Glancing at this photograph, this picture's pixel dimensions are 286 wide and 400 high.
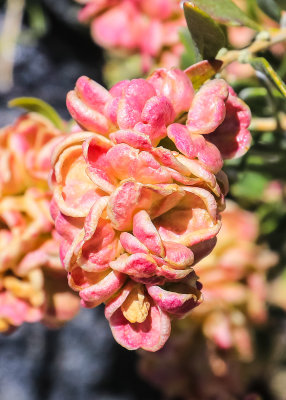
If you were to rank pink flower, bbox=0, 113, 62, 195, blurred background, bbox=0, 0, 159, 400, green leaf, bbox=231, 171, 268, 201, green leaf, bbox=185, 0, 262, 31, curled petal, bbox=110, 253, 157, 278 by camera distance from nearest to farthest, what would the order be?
curled petal, bbox=110, 253, 157, 278 → green leaf, bbox=185, 0, 262, 31 → pink flower, bbox=0, 113, 62, 195 → green leaf, bbox=231, 171, 268, 201 → blurred background, bbox=0, 0, 159, 400

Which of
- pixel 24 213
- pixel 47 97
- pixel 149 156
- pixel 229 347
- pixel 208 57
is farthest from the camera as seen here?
pixel 47 97

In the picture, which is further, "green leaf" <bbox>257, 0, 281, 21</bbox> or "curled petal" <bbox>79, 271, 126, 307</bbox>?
"green leaf" <bbox>257, 0, 281, 21</bbox>

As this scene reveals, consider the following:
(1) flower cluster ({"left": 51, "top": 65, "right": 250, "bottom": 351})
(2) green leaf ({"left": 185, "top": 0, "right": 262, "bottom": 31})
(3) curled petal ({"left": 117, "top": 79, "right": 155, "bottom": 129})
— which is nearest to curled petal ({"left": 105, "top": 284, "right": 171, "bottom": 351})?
(1) flower cluster ({"left": 51, "top": 65, "right": 250, "bottom": 351})

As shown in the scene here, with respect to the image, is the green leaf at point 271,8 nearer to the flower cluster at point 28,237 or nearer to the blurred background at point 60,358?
the flower cluster at point 28,237

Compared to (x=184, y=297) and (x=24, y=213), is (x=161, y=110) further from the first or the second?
(x=24, y=213)

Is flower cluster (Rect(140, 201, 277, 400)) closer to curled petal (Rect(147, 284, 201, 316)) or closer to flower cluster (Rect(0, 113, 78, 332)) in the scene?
flower cluster (Rect(0, 113, 78, 332))

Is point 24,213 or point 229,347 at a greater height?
point 24,213

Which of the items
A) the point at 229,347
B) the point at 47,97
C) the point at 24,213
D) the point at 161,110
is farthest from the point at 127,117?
the point at 47,97
